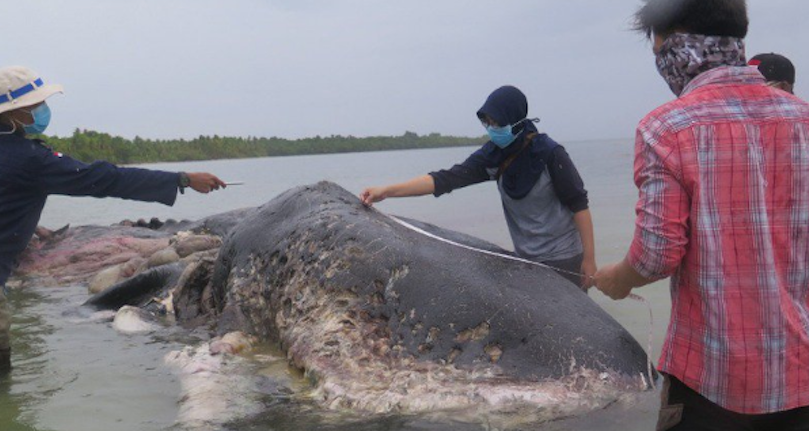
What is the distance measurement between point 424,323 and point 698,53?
97.2 inches

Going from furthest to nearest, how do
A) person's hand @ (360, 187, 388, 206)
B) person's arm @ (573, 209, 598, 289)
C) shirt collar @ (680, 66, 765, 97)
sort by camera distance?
1. person's hand @ (360, 187, 388, 206)
2. person's arm @ (573, 209, 598, 289)
3. shirt collar @ (680, 66, 765, 97)

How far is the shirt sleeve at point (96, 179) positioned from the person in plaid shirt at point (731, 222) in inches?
153

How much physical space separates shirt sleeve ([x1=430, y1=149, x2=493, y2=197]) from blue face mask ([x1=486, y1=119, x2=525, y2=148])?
27 cm

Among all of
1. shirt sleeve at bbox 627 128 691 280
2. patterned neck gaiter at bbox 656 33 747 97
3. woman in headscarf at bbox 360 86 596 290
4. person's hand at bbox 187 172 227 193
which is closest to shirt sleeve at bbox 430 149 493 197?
woman in headscarf at bbox 360 86 596 290

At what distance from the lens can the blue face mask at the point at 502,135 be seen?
4887mm

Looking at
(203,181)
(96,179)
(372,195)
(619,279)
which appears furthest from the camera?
(203,181)

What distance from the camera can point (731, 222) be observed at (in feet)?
7.23

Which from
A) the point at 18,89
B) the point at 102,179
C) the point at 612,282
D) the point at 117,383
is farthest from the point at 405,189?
the point at 612,282

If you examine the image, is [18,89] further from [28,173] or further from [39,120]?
[28,173]

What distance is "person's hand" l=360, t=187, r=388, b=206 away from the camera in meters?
5.32

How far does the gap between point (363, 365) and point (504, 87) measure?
194 centimetres

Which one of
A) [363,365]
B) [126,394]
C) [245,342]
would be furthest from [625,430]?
[126,394]

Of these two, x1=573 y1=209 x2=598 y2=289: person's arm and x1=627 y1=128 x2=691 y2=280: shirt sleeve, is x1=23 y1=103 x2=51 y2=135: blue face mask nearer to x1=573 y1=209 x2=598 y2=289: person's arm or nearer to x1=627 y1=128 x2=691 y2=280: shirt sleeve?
x1=573 y1=209 x2=598 y2=289: person's arm

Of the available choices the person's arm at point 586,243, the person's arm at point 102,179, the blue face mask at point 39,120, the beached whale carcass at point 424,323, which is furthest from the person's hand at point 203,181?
the person's arm at point 586,243
